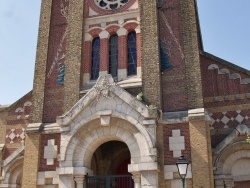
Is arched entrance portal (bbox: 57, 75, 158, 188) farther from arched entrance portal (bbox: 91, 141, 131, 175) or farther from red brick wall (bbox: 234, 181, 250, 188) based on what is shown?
red brick wall (bbox: 234, 181, 250, 188)

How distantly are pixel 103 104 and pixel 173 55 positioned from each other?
371 centimetres

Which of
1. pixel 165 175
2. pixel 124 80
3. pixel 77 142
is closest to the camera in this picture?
pixel 165 175

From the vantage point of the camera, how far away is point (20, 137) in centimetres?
1986

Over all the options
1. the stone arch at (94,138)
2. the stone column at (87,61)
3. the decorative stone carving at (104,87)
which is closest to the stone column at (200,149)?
the stone arch at (94,138)

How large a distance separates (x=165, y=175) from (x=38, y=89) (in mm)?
7124

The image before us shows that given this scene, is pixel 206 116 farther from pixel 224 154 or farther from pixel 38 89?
pixel 38 89

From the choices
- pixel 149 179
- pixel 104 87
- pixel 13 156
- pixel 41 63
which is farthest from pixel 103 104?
pixel 13 156

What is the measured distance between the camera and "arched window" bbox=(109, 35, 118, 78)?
57.0 feet

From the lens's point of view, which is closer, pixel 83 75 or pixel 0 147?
pixel 83 75

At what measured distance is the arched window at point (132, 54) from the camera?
17.1m

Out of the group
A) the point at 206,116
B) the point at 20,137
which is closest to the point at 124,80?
the point at 206,116

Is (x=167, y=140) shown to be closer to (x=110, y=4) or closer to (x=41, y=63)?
(x=41, y=63)

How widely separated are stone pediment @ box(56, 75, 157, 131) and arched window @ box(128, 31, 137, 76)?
6.08 ft

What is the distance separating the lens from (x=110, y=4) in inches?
729
